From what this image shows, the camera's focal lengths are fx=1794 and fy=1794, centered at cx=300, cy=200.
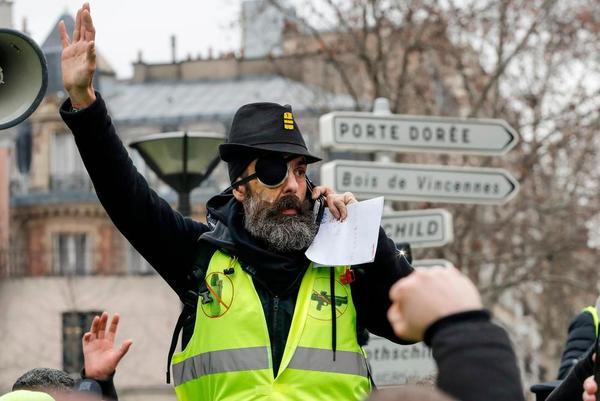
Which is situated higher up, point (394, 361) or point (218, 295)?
point (218, 295)

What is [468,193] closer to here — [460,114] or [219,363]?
[219,363]

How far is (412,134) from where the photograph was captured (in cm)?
1288

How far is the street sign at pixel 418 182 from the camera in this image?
1248cm

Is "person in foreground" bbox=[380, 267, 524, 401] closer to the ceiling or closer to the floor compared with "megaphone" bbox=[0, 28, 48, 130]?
closer to the floor

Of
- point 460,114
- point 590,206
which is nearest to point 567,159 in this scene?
point 590,206

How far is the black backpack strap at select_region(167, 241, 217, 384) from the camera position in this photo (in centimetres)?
585

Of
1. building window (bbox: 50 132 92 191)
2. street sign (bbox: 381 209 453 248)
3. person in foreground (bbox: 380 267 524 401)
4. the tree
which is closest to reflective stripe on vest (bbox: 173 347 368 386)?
person in foreground (bbox: 380 267 524 401)

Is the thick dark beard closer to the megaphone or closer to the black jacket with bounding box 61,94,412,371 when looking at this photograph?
the black jacket with bounding box 61,94,412,371

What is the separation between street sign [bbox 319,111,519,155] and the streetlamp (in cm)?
248

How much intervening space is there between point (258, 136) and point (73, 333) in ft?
147

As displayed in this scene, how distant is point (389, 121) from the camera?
1282 centimetres

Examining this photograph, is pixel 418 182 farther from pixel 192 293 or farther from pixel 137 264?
pixel 137 264

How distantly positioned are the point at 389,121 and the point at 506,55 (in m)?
13.6

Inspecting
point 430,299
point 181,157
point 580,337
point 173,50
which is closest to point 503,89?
point 181,157
